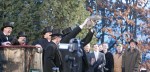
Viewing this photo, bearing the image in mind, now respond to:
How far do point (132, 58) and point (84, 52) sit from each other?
2.73 metres

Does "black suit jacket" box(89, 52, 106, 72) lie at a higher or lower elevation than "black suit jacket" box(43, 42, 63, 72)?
lower

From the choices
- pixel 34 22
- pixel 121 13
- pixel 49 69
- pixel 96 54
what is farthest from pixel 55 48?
pixel 121 13

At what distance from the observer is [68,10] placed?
18094 mm

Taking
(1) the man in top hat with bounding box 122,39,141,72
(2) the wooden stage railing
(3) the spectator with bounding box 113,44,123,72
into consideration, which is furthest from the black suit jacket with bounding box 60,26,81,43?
(3) the spectator with bounding box 113,44,123,72

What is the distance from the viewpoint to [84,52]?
32.1 feet

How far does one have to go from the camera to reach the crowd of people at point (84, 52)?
853cm

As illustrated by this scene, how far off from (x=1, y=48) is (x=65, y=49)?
1.62m

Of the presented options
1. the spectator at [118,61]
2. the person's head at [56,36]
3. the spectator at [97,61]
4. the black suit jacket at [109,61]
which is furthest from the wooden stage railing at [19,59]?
the spectator at [118,61]

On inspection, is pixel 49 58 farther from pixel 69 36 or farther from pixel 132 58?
pixel 132 58

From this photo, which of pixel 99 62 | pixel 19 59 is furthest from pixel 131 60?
pixel 19 59

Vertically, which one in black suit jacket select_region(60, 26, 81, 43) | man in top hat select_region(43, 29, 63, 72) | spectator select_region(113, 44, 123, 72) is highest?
black suit jacket select_region(60, 26, 81, 43)

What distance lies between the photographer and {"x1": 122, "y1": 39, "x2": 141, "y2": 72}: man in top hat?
472 inches

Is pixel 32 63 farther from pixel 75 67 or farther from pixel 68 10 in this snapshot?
pixel 68 10

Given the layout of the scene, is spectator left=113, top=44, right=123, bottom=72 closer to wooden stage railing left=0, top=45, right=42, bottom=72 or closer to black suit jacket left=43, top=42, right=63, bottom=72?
black suit jacket left=43, top=42, right=63, bottom=72
